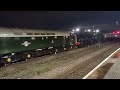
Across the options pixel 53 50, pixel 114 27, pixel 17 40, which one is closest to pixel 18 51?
pixel 17 40

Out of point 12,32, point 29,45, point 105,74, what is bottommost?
point 105,74

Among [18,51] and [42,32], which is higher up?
[42,32]

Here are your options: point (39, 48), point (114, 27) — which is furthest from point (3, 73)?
point (114, 27)

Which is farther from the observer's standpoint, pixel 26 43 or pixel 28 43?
pixel 28 43

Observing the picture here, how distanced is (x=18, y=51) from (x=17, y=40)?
1.32 meters

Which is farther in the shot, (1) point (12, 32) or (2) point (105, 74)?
(1) point (12, 32)

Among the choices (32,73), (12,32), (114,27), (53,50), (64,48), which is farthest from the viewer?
(114,27)

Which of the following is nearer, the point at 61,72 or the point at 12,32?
the point at 61,72

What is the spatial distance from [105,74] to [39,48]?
14.5 meters

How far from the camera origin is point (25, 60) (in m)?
26.5

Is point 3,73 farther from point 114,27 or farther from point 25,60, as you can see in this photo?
point 114,27

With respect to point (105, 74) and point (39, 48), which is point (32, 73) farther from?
point (39, 48)

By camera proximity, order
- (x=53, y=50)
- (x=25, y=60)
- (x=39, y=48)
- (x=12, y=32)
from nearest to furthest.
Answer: (x=12, y=32)
(x=25, y=60)
(x=39, y=48)
(x=53, y=50)

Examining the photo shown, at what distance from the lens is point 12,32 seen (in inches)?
957
